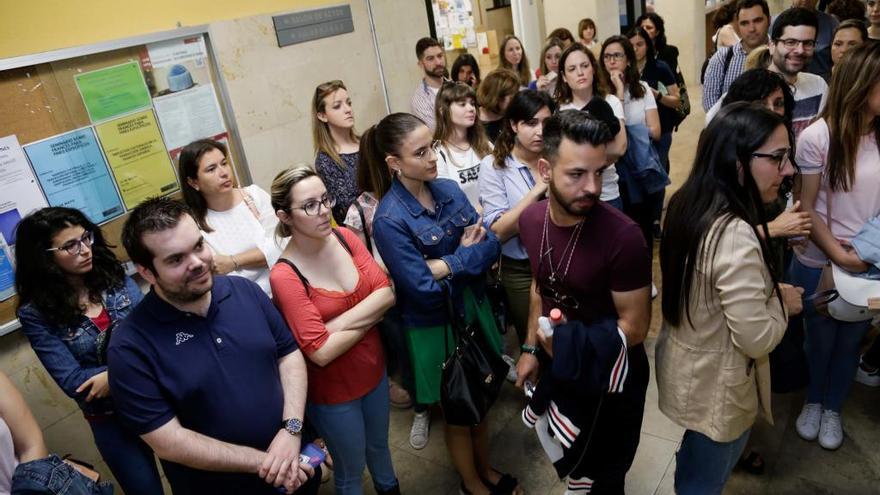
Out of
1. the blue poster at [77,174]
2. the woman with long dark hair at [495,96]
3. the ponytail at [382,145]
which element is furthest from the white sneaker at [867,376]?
the blue poster at [77,174]

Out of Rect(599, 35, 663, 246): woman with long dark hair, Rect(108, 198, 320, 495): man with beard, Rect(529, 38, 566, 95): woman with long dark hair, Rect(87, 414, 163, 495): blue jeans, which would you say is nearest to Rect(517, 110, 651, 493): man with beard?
Rect(108, 198, 320, 495): man with beard

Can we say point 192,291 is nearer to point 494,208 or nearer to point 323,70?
point 494,208

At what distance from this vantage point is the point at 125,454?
2283 millimetres

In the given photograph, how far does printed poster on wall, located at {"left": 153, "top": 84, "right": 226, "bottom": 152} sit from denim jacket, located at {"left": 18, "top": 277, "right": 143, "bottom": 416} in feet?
4.74

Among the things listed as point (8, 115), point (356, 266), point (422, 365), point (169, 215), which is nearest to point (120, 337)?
point (169, 215)

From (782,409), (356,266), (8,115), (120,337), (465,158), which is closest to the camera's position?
(120,337)

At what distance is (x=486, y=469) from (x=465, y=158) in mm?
1684

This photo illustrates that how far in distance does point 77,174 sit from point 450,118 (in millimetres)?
2027

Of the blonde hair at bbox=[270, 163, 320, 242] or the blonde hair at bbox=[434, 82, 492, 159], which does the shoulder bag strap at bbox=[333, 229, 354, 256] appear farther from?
the blonde hair at bbox=[434, 82, 492, 159]

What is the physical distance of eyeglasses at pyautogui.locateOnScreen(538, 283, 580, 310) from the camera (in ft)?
6.53

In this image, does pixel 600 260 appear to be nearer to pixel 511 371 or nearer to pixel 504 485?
pixel 504 485

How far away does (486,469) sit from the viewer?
2676mm

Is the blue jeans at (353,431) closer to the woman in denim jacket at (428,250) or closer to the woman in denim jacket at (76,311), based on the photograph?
the woman in denim jacket at (428,250)

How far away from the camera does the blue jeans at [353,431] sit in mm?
2223
